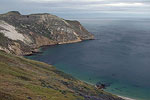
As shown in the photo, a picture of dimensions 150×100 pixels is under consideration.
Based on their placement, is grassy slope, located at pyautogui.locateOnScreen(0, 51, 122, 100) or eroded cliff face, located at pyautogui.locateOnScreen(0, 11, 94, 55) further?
eroded cliff face, located at pyautogui.locateOnScreen(0, 11, 94, 55)

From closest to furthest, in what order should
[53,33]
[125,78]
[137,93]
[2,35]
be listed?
[137,93]
[125,78]
[2,35]
[53,33]

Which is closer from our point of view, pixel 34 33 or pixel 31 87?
pixel 31 87

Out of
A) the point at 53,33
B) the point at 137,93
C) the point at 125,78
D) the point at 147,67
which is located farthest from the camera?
the point at 53,33

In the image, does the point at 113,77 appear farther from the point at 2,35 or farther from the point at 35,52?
the point at 2,35

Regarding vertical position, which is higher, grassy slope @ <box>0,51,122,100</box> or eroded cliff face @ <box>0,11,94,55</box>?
eroded cliff face @ <box>0,11,94,55</box>

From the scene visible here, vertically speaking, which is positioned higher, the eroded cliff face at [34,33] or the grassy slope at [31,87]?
the eroded cliff face at [34,33]

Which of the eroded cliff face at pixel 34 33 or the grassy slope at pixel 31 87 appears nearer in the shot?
the grassy slope at pixel 31 87

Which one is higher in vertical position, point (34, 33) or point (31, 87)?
point (34, 33)

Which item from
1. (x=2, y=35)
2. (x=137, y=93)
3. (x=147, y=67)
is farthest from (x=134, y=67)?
(x=2, y=35)
